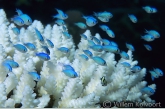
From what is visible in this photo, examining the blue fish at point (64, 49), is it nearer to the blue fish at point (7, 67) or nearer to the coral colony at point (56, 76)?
the coral colony at point (56, 76)

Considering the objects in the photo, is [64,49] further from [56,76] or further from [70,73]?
[70,73]

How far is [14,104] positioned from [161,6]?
7359 millimetres

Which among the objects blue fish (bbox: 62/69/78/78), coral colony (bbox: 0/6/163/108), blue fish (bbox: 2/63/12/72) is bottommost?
coral colony (bbox: 0/6/163/108)

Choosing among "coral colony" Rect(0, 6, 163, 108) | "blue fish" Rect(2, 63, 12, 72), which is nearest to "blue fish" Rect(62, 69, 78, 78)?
"coral colony" Rect(0, 6, 163, 108)

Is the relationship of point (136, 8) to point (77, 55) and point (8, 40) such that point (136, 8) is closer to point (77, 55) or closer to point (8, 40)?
point (77, 55)

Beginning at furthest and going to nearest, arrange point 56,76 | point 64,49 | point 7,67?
1. point 64,49
2. point 56,76
3. point 7,67

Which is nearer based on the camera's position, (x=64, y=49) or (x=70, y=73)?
(x=70, y=73)

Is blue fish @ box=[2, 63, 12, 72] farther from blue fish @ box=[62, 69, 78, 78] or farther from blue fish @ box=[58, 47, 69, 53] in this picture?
blue fish @ box=[58, 47, 69, 53]

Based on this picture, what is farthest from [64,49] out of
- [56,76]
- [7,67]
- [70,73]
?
[7,67]

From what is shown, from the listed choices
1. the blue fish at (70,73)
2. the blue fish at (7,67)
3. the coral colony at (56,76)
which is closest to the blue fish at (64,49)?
the coral colony at (56,76)

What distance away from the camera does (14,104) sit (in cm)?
260

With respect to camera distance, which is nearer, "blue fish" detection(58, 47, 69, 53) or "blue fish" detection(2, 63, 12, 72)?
"blue fish" detection(2, 63, 12, 72)

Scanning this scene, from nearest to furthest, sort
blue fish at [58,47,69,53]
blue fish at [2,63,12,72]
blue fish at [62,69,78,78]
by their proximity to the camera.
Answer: blue fish at [2,63,12,72] < blue fish at [62,69,78,78] < blue fish at [58,47,69,53]

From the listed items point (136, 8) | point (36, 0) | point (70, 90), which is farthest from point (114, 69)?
point (36, 0)
